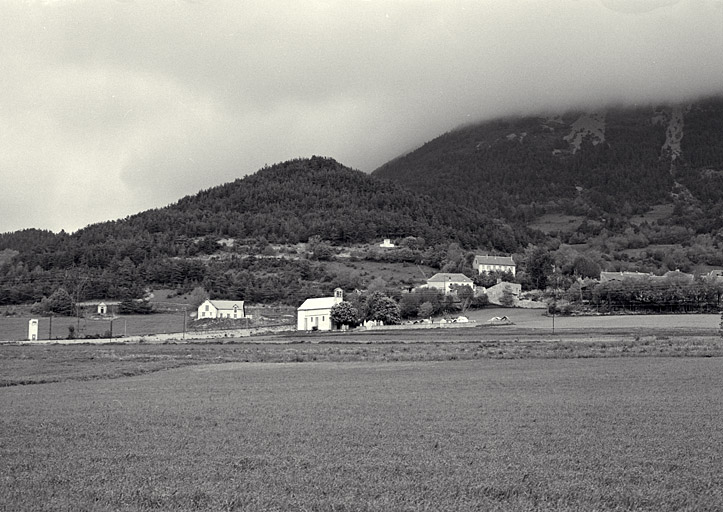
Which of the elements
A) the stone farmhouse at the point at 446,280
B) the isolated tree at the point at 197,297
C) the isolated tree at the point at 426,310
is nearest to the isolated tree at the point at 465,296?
the isolated tree at the point at 426,310

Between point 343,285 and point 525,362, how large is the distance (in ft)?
448

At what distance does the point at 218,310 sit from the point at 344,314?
127 feet

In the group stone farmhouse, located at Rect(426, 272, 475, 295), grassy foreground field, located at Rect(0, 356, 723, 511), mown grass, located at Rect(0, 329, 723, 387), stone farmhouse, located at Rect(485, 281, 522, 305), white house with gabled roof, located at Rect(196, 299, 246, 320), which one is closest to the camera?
grassy foreground field, located at Rect(0, 356, 723, 511)

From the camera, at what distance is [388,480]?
1323cm

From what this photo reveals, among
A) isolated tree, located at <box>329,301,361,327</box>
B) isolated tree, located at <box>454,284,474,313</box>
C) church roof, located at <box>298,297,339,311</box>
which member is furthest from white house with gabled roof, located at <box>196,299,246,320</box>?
isolated tree, located at <box>454,284,474,313</box>

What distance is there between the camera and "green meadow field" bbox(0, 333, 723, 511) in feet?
40.0

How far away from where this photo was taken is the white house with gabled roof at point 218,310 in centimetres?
15375

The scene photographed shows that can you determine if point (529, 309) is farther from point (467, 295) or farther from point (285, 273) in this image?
point (285, 273)

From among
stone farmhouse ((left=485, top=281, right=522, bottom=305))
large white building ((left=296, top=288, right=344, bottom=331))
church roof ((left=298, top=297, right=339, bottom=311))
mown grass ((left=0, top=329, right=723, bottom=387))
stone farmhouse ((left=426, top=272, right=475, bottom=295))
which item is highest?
stone farmhouse ((left=426, top=272, right=475, bottom=295))

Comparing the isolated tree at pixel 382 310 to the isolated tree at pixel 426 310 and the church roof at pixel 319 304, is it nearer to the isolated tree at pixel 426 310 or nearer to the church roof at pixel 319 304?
the isolated tree at pixel 426 310

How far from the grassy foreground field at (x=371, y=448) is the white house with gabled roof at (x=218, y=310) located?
123 m

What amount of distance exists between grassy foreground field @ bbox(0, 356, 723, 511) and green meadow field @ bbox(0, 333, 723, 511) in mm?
51

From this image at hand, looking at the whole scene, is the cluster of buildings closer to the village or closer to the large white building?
the large white building

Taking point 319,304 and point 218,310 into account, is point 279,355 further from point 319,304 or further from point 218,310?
point 218,310
